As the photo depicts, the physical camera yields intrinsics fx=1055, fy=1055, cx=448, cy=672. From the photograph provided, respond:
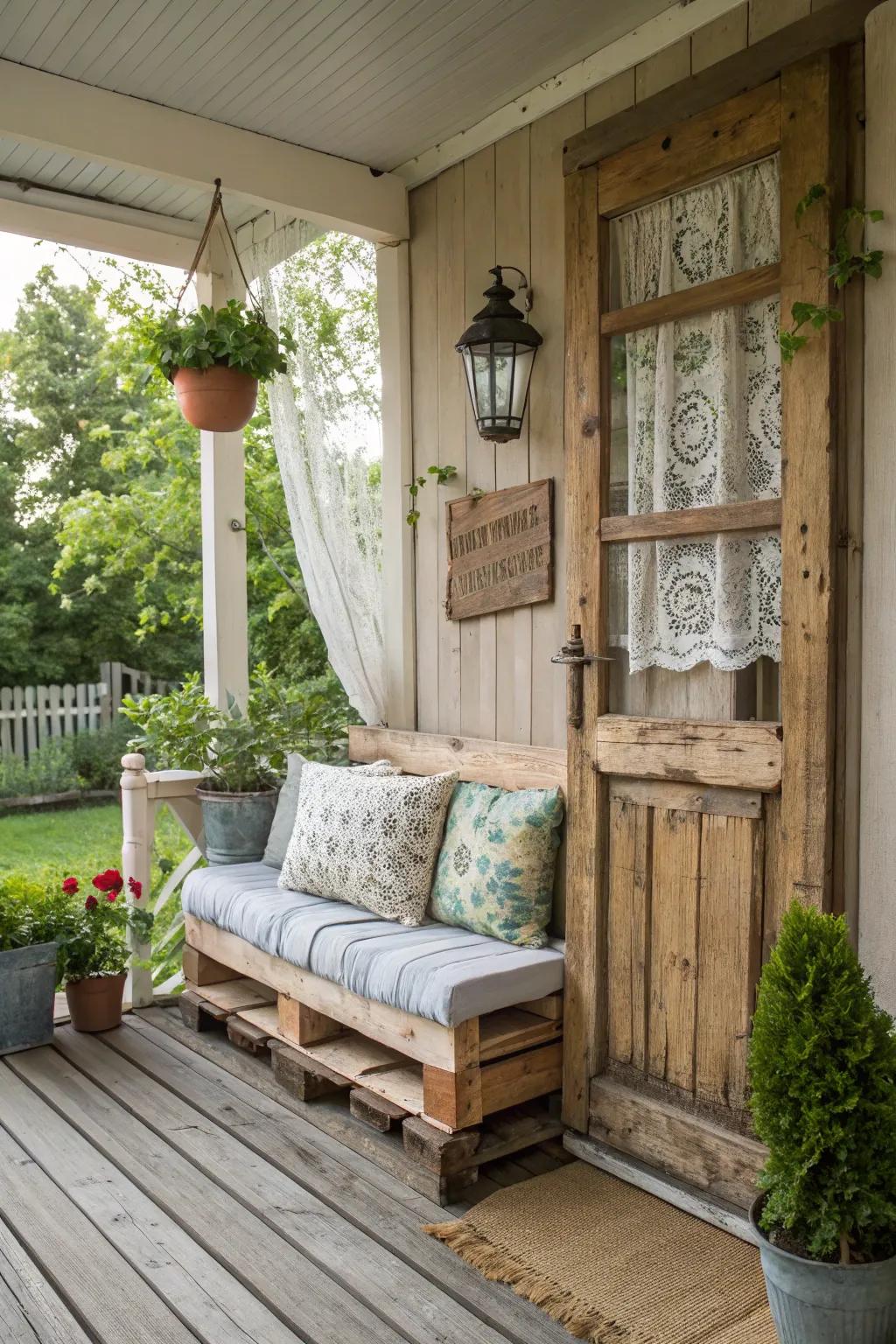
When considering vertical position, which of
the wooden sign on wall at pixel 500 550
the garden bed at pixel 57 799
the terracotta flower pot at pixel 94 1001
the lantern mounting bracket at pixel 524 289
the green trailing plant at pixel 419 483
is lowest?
the garden bed at pixel 57 799

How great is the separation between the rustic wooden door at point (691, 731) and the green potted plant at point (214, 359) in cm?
102

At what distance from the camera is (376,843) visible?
2.90 meters

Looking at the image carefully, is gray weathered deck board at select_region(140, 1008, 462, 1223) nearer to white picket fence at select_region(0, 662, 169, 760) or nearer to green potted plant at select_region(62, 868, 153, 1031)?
green potted plant at select_region(62, 868, 153, 1031)

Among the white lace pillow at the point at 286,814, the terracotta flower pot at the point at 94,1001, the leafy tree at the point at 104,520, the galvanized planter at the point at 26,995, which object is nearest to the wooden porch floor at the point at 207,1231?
the galvanized planter at the point at 26,995

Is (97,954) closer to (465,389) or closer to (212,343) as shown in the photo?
(212,343)

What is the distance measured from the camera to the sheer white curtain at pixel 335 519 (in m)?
3.60

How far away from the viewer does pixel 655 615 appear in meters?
2.52

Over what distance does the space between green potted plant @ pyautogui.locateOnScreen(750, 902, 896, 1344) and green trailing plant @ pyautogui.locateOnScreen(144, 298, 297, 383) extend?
7.51 ft

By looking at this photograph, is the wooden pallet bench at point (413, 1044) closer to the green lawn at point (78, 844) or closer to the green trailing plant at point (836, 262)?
the green trailing plant at point (836, 262)

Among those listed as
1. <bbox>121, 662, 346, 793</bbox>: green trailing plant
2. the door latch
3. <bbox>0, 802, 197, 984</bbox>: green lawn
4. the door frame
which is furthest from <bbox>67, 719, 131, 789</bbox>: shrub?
the door frame

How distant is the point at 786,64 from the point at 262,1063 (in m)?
2.85

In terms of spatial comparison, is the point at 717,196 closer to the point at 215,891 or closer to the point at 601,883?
the point at 601,883

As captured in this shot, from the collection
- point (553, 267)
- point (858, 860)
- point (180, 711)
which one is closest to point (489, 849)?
point (858, 860)

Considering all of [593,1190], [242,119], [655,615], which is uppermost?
[242,119]
